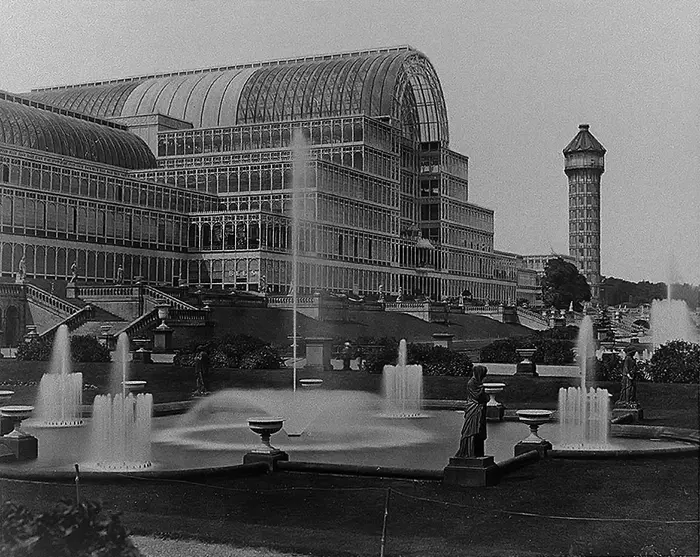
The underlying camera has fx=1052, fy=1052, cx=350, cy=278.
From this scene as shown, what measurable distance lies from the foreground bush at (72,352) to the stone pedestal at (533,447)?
22.5 metres

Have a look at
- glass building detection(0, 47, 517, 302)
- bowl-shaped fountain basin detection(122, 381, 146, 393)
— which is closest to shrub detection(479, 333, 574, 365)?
bowl-shaped fountain basin detection(122, 381, 146, 393)

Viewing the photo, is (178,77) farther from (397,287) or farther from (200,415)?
(200,415)

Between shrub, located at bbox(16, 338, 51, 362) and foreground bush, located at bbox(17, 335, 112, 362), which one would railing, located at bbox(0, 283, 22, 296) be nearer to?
foreground bush, located at bbox(17, 335, 112, 362)

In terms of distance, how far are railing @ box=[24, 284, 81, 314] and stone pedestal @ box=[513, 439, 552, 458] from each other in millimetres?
36506

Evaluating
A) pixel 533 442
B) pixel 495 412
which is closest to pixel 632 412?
pixel 495 412

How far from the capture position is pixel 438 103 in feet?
373

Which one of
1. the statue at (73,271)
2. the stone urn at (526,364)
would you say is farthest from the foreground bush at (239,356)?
the statue at (73,271)

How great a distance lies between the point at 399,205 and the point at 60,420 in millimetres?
80432

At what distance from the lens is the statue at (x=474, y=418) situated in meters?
15.5

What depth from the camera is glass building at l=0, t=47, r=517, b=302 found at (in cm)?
6931

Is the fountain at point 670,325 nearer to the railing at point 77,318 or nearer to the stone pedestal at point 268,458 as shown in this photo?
the railing at point 77,318

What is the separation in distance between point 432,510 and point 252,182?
250ft

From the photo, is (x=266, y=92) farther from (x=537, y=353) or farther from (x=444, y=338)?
(x=537, y=353)

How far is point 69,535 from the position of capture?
23.5 feet
